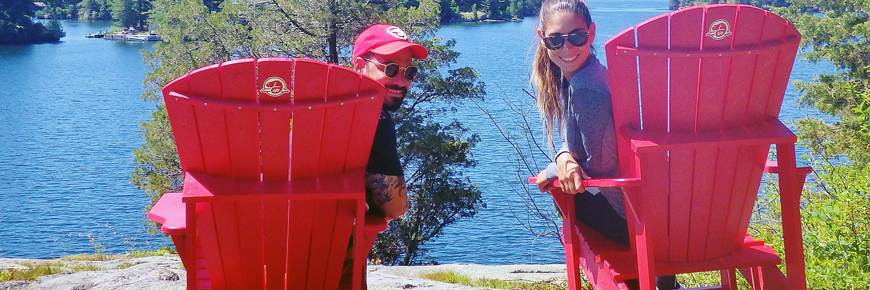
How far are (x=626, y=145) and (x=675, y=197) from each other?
0.82 feet

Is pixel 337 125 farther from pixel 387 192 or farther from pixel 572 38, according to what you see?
pixel 572 38

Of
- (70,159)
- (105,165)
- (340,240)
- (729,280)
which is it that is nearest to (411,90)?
(105,165)

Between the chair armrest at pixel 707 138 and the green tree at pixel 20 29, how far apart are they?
49.4m

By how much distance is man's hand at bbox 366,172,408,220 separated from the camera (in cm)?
217

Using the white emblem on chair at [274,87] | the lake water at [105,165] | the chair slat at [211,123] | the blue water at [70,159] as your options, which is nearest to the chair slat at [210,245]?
the chair slat at [211,123]

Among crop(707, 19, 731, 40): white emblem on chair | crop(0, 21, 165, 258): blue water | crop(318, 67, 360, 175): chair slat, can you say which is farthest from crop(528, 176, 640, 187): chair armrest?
crop(0, 21, 165, 258): blue water

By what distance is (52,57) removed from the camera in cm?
3894

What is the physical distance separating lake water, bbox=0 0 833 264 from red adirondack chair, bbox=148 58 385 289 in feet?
20.1

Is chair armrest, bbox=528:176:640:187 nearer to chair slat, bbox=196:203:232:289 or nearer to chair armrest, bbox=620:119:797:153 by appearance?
chair armrest, bbox=620:119:797:153

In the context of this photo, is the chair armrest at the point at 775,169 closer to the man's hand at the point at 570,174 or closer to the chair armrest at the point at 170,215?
the man's hand at the point at 570,174

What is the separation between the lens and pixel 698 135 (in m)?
2.00

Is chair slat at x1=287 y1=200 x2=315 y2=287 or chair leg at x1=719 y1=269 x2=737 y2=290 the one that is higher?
chair slat at x1=287 y1=200 x2=315 y2=287

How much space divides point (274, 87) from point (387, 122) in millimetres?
383

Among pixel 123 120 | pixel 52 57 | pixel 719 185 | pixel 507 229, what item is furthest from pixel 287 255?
pixel 52 57
